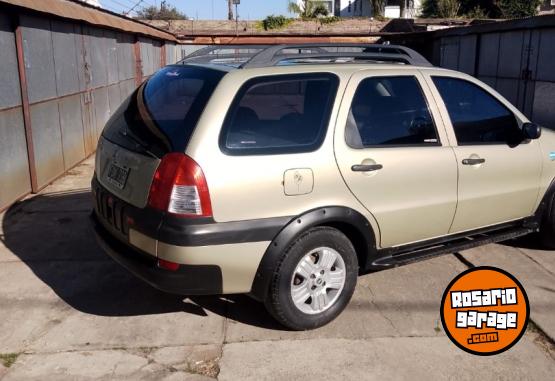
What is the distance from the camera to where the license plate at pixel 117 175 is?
3.50 m

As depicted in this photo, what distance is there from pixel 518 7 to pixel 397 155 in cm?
4388

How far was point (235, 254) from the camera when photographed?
3207 millimetres

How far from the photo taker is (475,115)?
14.4 feet

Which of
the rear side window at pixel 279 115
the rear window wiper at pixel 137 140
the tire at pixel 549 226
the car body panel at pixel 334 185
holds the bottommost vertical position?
the tire at pixel 549 226

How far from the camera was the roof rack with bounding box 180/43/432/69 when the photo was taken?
3.65 metres

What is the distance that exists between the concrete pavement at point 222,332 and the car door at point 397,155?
607 millimetres

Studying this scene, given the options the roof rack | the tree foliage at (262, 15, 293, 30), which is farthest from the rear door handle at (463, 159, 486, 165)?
the tree foliage at (262, 15, 293, 30)

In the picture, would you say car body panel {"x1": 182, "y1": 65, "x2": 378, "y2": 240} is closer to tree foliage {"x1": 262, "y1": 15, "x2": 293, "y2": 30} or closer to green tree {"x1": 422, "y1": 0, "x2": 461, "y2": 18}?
tree foliage {"x1": 262, "y1": 15, "x2": 293, "y2": 30}

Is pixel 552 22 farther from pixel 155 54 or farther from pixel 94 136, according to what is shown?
pixel 155 54

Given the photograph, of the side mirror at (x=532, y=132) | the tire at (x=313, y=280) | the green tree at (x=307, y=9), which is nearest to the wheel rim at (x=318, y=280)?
the tire at (x=313, y=280)

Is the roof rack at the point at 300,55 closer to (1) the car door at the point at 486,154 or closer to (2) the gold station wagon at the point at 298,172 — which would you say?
(2) the gold station wagon at the point at 298,172

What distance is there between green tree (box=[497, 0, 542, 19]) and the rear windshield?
4292 centimetres

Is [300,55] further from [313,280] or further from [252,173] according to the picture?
[313,280]

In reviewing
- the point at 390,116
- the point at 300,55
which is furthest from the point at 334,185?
the point at 300,55
